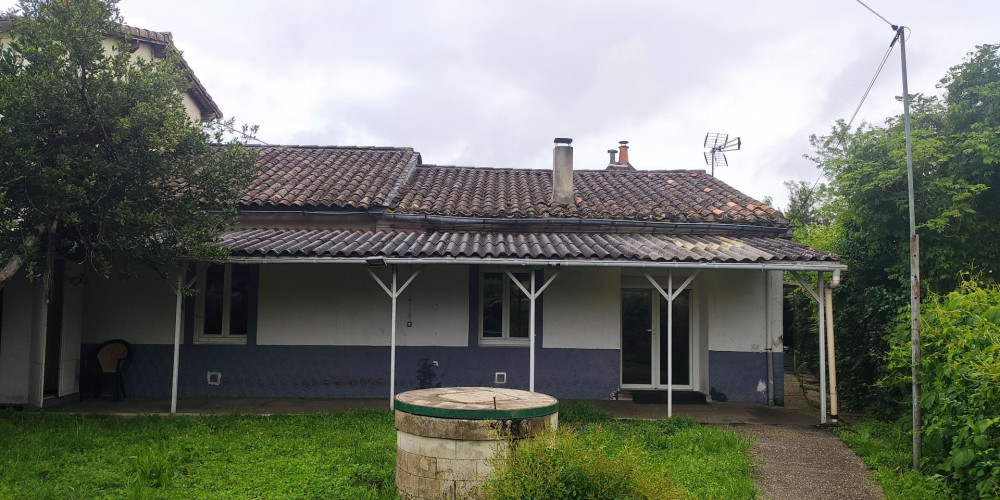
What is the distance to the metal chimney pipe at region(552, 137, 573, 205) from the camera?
523 inches

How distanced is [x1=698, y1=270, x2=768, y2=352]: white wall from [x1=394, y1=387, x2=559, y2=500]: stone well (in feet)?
20.2

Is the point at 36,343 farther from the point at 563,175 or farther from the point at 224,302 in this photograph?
the point at 563,175

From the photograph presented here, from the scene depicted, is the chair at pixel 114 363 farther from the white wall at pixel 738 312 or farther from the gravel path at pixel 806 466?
the white wall at pixel 738 312

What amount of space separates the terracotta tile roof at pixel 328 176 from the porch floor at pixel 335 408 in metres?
3.42

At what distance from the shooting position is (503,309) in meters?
11.7

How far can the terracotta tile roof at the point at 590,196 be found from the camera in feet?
40.6

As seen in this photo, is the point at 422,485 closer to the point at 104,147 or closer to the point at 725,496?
the point at 725,496

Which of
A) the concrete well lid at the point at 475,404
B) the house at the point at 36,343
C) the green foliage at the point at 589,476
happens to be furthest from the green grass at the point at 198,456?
the green foliage at the point at 589,476

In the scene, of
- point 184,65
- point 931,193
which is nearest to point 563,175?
point 931,193

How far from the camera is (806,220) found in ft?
96.3

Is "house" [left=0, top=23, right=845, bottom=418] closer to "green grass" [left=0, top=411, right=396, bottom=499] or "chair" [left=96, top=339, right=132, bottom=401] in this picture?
"chair" [left=96, top=339, right=132, bottom=401]

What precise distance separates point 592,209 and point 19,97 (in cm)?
882

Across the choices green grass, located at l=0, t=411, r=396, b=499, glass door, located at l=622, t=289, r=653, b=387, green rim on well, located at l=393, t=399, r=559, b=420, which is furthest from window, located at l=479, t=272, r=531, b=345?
green rim on well, located at l=393, t=399, r=559, b=420

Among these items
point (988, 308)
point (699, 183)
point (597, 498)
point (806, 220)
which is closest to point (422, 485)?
point (597, 498)
